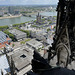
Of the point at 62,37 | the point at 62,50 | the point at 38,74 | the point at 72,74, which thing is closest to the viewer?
the point at 72,74

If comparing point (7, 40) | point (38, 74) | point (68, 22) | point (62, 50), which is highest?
point (68, 22)

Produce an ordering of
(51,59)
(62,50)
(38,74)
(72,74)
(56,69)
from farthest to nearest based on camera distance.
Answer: (51,59) < (62,50) < (38,74) < (56,69) < (72,74)

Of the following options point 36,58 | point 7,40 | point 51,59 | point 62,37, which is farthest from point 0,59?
point 7,40

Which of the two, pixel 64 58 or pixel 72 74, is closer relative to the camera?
pixel 72 74

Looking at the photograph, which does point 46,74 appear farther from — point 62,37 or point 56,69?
point 62,37

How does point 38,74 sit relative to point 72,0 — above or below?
below

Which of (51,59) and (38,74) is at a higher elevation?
(38,74)

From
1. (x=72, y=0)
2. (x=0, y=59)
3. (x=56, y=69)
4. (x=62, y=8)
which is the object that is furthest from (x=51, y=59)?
(x=0, y=59)

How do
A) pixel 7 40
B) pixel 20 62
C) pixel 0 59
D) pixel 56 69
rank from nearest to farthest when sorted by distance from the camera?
pixel 56 69
pixel 0 59
pixel 20 62
pixel 7 40

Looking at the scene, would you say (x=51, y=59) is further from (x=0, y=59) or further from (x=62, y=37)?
(x=0, y=59)
